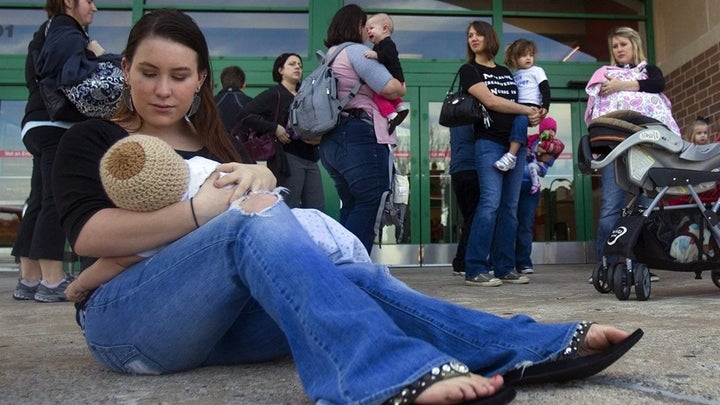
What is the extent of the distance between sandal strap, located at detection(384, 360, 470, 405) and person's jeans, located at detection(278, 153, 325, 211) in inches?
125

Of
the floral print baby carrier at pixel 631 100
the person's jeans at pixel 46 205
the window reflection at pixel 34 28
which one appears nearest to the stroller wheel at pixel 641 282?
the floral print baby carrier at pixel 631 100

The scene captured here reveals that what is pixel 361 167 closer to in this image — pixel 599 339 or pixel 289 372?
pixel 289 372

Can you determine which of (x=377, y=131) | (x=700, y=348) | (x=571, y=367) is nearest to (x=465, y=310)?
(x=571, y=367)

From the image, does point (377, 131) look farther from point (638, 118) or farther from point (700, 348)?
point (700, 348)

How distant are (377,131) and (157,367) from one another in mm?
2127

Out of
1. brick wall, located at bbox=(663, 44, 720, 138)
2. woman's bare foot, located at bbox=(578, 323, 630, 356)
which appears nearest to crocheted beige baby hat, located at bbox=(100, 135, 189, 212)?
woman's bare foot, located at bbox=(578, 323, 630, 356)

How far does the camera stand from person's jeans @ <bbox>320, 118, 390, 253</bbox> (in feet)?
11.4

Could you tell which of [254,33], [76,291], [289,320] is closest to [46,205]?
[76,291]

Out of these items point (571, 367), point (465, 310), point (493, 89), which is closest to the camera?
point (571, 367)

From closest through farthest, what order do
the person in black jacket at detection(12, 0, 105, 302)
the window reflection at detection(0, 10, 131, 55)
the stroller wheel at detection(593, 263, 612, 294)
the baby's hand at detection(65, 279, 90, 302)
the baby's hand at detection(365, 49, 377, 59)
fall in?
the baby's hand at detection(65, 279, 90, 302) < the person in black jacket at detection(12, 0, 105, 302) < the stroller wheel at detection(593, 263, 612, 294) < the baby's hand at detection(365, 49, 377, 59) < the window reflection at detection(0, 10, 131, 55)

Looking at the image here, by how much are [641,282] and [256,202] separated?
246 centimetres

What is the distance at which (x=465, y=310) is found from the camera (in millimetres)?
1479

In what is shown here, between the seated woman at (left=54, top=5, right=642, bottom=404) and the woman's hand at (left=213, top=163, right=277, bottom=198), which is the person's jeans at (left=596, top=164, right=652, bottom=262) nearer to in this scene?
the seated woman at (left=54, top=5, right=642, bottom=404)

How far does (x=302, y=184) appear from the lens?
4367 millimetres
